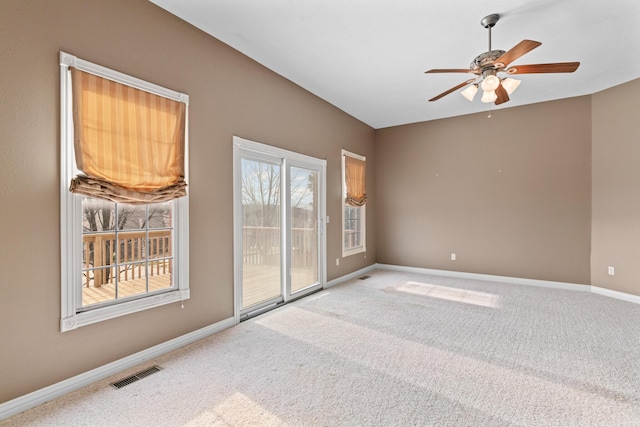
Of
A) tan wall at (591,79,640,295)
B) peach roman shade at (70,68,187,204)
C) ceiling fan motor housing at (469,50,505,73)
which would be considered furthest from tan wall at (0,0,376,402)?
tan wall at (591,79,640,295)

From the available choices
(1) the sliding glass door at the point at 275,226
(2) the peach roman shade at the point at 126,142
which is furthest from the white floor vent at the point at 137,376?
(2) the peach roman shade at the point at 126,142

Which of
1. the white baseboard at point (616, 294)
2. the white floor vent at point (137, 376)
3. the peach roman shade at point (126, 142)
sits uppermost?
the peach roman shade at point (126, 142)

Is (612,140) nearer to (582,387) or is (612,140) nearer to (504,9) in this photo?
(504,9)

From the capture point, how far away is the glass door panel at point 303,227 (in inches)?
182

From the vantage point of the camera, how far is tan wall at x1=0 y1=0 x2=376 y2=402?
2041mm

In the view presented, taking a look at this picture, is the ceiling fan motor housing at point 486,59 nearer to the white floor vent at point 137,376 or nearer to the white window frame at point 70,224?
the white window frame at point 70,224

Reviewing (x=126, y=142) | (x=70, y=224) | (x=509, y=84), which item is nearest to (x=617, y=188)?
(x=509, y=84)

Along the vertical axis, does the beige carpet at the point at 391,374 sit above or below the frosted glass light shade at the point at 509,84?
below

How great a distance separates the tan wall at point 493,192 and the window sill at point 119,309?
4.89m

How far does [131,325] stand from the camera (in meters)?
2.65

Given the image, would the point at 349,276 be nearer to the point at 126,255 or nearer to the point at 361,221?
the point at 361,221

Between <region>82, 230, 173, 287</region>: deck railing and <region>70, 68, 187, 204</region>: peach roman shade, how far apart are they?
1.11 feet

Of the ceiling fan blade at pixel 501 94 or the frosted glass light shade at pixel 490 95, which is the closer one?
the frosted glass light shade at pixel 490 95

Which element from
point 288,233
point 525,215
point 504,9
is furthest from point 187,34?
point 525,215
